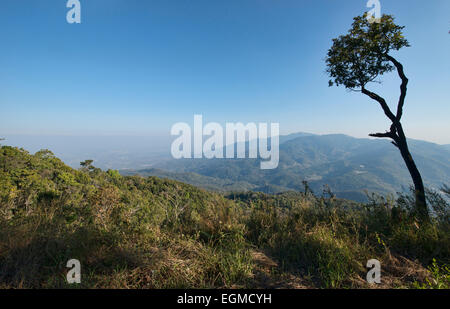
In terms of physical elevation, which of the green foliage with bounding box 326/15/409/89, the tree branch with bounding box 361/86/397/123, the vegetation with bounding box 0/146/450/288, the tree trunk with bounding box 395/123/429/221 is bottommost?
the vegetation with bounding box 0/146/450/288

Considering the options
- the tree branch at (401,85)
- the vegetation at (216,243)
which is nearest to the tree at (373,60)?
the tree branch at (401,85)

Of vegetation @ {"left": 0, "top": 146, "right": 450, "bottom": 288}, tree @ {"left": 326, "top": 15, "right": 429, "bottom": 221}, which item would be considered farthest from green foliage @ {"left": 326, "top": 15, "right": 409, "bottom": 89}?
vegetation @ {"left": 0, "top": 146, "right": 450, "bottom": 288}

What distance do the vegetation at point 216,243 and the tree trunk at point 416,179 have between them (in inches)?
8.4

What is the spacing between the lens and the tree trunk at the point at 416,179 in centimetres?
393

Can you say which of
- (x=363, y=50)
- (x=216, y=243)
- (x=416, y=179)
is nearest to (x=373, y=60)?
(x=363, y=50)

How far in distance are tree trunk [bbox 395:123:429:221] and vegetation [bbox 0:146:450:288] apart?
21 centimetres

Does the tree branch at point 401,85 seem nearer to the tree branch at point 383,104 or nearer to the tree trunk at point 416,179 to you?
the tree branch at point 383,104

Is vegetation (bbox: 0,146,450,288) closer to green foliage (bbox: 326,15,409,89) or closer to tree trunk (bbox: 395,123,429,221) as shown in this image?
tree trunk (bbox: 395,123,429,221)

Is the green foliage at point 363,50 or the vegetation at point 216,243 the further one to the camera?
the green foliage at point 363,50

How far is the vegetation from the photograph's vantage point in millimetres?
2207

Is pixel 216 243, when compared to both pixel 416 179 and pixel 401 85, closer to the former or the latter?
pixel 416 179

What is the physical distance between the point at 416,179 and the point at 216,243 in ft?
23.4

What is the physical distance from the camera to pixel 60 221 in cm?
305
